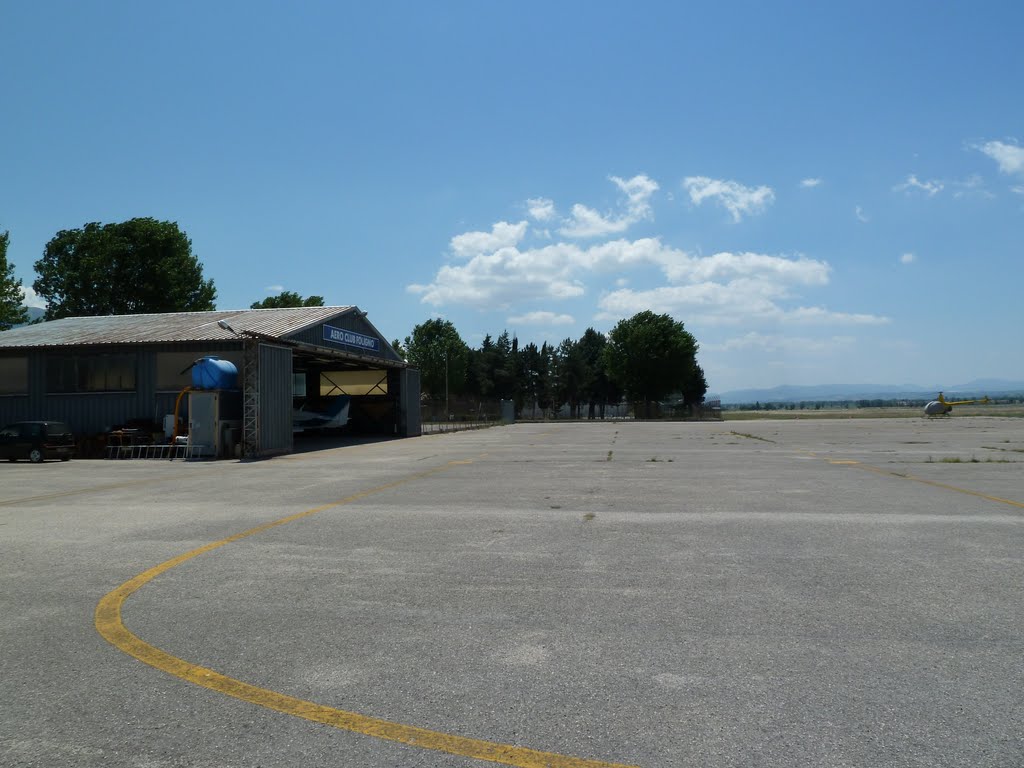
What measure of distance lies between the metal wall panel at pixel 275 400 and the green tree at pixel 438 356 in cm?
5785

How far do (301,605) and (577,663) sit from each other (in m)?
2.55

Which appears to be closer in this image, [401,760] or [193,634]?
[401,760]

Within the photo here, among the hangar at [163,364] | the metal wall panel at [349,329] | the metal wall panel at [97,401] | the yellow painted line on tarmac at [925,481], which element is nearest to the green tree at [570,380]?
the metal wall panel at [349,329]

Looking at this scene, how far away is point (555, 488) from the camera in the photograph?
46.9 feet

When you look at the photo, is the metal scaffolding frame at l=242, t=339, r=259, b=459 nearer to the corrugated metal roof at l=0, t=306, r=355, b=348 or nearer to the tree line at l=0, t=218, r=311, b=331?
the corrugated metal roof at l=0, t=306, r=355, b=348

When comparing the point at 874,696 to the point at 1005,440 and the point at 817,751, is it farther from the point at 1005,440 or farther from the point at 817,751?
the point at 1005,440

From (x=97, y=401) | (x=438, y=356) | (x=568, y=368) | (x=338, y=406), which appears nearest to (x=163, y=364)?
(x=97, y=401)

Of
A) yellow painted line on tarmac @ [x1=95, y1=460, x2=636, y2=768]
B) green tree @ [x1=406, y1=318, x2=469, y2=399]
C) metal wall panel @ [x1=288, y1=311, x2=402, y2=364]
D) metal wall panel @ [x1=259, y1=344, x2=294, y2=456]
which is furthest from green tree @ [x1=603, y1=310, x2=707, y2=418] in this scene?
yellow painted line on tarmac @ [x1=95, y1=460, x2=636, y2=768]

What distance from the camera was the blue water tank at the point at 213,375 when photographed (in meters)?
26.1

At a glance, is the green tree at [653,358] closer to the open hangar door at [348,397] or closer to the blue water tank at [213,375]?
the open hangar door at [348,397]

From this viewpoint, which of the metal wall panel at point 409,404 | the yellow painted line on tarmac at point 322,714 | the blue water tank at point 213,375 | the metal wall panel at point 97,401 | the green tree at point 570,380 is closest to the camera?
the yellow painted line on tarmac at point 322,714

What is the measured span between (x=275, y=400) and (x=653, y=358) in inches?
2545

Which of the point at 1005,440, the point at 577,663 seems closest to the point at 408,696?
the point at 577,663

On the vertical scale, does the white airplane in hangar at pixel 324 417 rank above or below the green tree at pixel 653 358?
below
